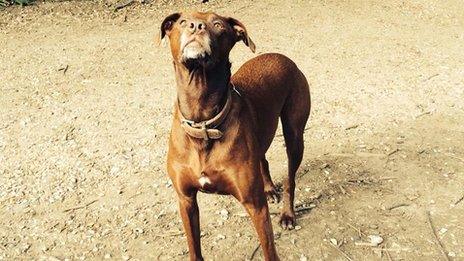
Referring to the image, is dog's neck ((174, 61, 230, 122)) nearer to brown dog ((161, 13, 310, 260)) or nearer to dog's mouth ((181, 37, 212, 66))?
brown dog ((161, 13, 310, 260))

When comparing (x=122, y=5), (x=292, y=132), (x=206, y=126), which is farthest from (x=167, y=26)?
(x=122, y=5)

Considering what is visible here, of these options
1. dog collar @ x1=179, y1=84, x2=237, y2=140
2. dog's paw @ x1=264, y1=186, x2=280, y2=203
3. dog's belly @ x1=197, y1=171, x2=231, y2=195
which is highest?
dog collar @ x1=179, y1=84, x2=237, y2=140

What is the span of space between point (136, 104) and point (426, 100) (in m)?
3.92

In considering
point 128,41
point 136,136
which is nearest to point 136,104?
point 136,136

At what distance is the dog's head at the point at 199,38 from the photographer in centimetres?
337

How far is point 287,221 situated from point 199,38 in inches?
94.8

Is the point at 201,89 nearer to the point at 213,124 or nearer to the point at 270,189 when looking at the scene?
the point at 213,124

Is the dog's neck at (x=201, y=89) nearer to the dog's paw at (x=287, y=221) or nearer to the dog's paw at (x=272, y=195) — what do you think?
the dog's paw at (x=287, y=221)

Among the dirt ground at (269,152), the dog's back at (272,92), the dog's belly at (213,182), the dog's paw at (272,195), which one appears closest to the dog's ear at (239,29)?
the dog's back at (272,92)

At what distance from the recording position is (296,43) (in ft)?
31.7

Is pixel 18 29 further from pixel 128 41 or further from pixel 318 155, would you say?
pixel 318 155

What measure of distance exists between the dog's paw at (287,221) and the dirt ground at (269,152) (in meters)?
0.08

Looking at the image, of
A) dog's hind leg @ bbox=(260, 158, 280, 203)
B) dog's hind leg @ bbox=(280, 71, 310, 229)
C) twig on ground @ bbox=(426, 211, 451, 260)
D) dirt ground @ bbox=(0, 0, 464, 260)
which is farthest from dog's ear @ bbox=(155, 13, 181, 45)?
twig on ground @ bbox=(426, 211, 451, 260)

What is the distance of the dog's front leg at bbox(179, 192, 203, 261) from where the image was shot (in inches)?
164
